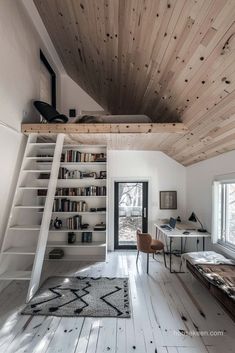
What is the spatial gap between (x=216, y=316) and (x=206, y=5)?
10.4 feet

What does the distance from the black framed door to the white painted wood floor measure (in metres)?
2.13

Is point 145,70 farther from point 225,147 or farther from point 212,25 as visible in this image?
point 225,147

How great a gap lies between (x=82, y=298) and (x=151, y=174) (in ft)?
10.8

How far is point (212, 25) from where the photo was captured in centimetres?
171

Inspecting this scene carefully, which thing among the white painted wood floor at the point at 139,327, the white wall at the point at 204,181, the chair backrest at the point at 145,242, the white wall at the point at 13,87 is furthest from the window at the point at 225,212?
the white wall at the point at 13,87

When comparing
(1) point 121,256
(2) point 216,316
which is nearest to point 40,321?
(2) point 216,316

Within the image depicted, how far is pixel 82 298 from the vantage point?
10.2 feet

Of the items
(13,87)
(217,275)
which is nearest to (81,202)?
(13,87)

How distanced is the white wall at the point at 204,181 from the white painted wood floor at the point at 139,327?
1190 mm

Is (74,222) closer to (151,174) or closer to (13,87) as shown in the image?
(151,174)

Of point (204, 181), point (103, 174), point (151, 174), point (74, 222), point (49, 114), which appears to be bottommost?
point (74, 222)

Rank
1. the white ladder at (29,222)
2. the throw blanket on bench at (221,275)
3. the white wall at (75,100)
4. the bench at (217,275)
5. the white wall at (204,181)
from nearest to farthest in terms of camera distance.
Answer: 1. the bench at (217,275)
2. the throw blanket on bench at (221,275)
3. the white ladder at (29,222)
4. the white wall at (204,181)
5. the white wall at (75,100)

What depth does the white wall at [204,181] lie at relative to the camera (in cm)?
371

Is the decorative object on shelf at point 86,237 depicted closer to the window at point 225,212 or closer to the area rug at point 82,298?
the area rug at point 82,298
